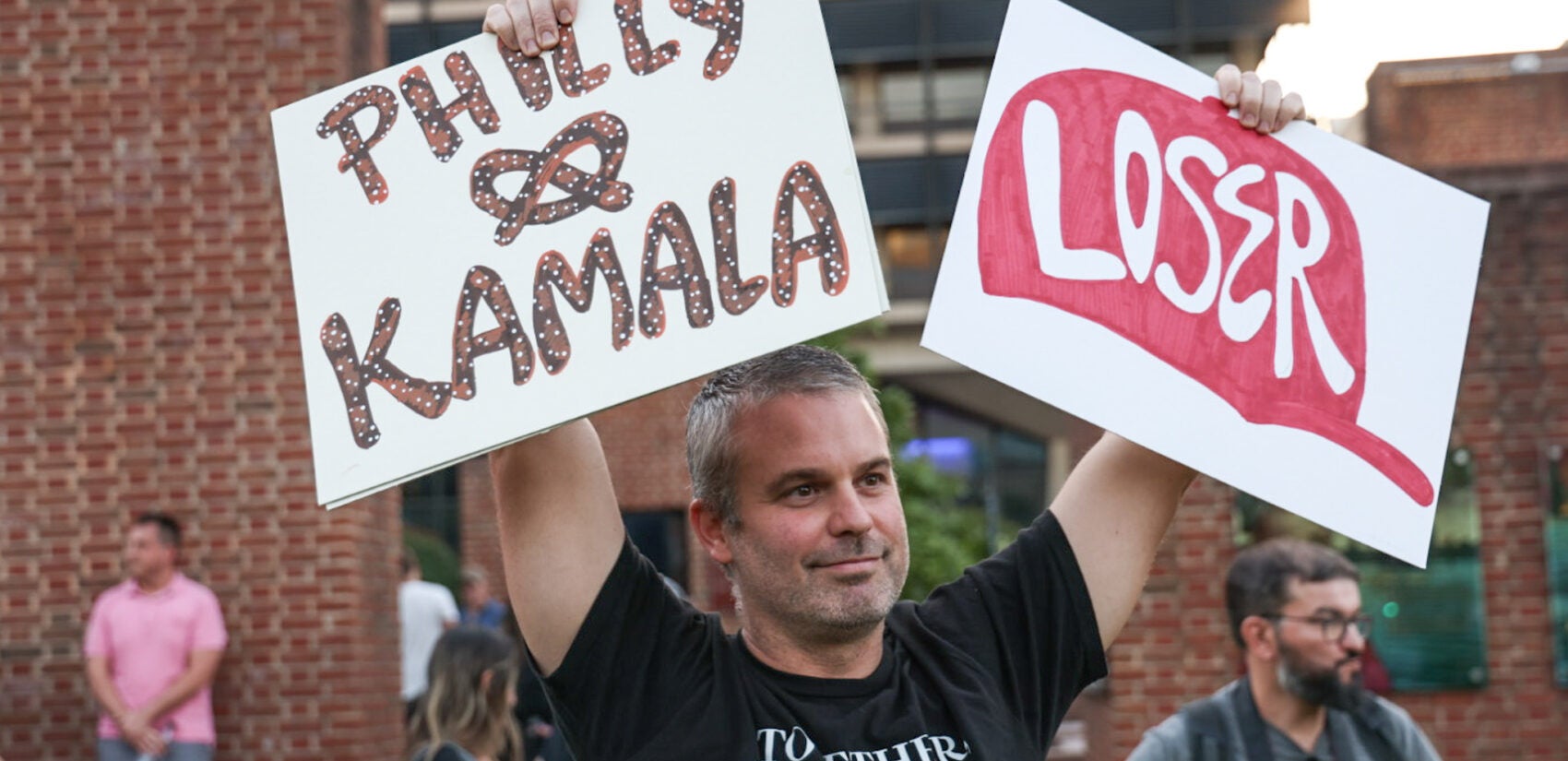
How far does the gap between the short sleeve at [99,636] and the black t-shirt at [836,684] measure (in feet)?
16.2

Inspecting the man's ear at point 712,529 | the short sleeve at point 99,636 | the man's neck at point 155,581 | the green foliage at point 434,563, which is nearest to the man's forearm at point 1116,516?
the man's ear at point 712,529

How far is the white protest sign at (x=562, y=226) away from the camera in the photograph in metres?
1.99

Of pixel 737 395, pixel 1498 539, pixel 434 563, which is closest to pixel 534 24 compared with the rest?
pixel 737 395

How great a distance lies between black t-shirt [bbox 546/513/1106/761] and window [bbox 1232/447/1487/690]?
16.6ft

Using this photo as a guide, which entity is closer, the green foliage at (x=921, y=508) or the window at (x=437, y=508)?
the green foliage at (x=921, y=508)

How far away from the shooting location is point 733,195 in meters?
2.04

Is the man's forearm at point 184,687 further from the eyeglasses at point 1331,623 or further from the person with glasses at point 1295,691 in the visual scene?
the eyeglasses at point 1331,623

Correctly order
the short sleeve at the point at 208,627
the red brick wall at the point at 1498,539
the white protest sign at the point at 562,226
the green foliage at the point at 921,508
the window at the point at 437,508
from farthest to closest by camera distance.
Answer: the window at the point at 437,508
the green foliage at the point at 921,508
the red brick wall at the point at 1498,539
the short sleeve at the point at 208,627
the white protest sign at the point at 562,226

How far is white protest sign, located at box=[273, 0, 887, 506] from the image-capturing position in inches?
78.4

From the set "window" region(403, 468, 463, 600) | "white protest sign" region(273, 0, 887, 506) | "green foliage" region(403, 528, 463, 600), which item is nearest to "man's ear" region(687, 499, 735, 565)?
"white protest sign" region(273, 0, 887, 506)

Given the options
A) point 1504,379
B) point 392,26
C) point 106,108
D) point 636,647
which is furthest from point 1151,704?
point 392,26

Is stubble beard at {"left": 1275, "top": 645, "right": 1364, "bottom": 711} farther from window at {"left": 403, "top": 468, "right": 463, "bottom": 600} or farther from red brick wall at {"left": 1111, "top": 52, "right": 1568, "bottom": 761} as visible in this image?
window at {"left": 403, "top": 468, "right": 463, "bottom": 600}

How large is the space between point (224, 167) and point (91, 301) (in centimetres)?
76

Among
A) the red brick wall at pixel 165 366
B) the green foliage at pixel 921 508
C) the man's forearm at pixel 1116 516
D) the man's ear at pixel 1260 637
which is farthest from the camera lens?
the green foliage at pixel 921 508
